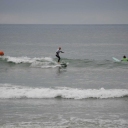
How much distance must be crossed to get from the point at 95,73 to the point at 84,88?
6522mm

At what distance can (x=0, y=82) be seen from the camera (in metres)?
20.4

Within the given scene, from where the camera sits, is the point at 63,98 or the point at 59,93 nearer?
the point at 63,98

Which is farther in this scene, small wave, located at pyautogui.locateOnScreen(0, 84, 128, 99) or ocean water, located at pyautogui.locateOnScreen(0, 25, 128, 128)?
small wave, located at pyautogui.locateOnScreen(0, 84, 128, 99)

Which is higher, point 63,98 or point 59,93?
point 59,93

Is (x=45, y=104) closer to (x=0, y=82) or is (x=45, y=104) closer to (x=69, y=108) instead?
(x=69, y=108)

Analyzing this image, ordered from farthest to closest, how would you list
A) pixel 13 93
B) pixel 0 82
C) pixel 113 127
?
pixel 0 82 < pixel 13 93 < pixel 113 127

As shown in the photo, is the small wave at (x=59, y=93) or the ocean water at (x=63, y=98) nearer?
the ocean water at (x=63, y=98)

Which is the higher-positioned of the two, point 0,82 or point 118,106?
point 0,82

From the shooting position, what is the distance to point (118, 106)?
1452 cm

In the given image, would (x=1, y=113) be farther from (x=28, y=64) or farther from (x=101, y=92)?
(x=28, y=64)

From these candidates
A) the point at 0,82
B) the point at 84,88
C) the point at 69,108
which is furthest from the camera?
the point at 0,82

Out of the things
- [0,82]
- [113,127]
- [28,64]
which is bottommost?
[113,127]

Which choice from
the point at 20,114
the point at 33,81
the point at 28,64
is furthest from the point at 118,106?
the point at 28,64

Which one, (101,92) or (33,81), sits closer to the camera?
(101,92)
